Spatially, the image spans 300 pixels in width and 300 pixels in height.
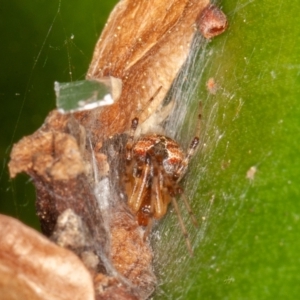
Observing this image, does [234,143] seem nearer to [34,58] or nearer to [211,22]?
[211,22]

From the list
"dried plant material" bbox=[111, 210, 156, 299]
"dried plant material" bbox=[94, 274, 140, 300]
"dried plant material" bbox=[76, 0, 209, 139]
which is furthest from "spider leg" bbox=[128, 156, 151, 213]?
"dried plant material" bbox=[94, 274, 140, 300]

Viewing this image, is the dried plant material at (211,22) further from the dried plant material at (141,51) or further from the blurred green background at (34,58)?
the blurred green background at (34,58)

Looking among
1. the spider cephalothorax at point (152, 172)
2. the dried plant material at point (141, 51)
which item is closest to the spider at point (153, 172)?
the spider cephalothorax at point (152, 172)

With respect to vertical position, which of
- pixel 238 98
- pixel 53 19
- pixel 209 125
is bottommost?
pixel 209 125

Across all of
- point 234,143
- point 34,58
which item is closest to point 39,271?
point 234,143

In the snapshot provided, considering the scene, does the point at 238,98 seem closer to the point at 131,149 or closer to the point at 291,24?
the point at 291,24

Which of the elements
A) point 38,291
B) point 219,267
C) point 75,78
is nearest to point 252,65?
point 219,267

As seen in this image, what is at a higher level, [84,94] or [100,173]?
[84,94]
